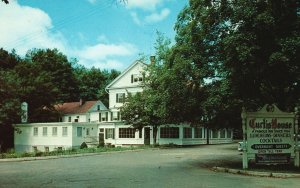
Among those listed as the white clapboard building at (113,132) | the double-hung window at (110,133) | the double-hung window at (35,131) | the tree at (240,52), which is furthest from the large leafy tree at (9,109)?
the tree at (240,52)

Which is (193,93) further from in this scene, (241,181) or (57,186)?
(57,186)

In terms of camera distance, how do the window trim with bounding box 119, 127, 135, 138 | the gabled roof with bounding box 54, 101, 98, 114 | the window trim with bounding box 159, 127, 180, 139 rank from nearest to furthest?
the window trim with bounding box 159, 127, 180, 139 < the window trim with bounding box 119, 127, 135, 138 < the gabled roof with bounding box 54, 101, 98, 114

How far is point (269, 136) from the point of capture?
20.0 meters

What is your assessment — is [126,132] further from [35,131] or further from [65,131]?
[35,131]

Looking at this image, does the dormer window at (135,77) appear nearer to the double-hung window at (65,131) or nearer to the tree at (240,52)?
the double-hung window at (65,131)

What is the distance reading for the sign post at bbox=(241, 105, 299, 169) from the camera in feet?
64.8

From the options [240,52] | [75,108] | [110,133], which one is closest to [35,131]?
[110,133]

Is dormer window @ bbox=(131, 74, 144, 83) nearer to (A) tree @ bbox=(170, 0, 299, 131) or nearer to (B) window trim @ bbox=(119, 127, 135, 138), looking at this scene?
(B) window trim @ bbox=(119, 127, 135, 138)

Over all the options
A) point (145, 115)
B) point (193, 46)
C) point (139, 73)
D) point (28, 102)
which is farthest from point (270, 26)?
point (28, 102)

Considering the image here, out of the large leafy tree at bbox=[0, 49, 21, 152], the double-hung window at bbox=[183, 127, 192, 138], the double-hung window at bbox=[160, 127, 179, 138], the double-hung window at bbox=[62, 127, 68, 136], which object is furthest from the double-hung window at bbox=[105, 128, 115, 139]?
the large leafy tree at bbox=[0, 49, 21, 152]

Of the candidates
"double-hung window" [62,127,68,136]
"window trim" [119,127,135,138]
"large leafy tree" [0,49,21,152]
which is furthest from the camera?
"window trim" [119,127,135,138]

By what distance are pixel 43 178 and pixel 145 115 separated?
32.7 m

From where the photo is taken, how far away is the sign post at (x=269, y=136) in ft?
64.8

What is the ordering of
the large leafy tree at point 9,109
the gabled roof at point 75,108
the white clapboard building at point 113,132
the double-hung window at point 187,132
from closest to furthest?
1. the large leafy tree at point 9,109
2. the white clapboard building at point 113,132
3. the double-hung window at point 187,132
4. the gabled roof at point 75,108
